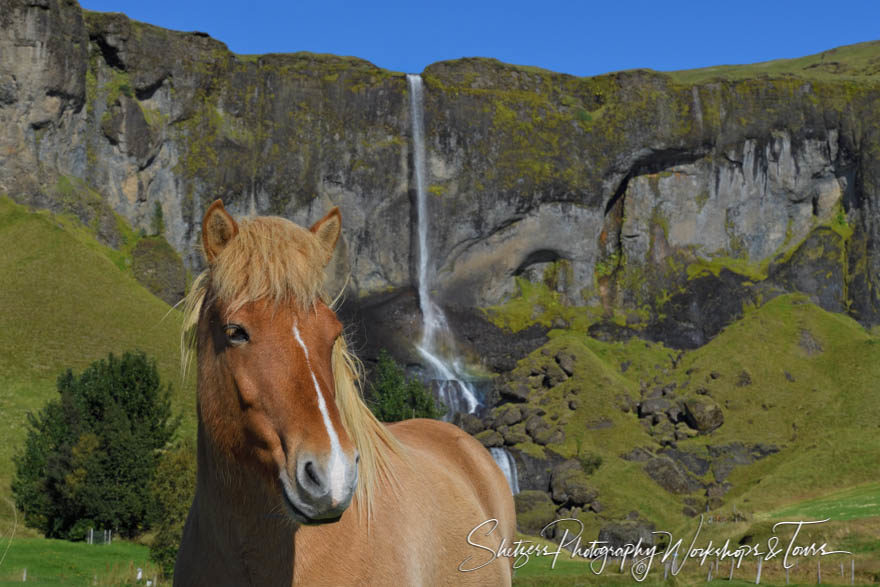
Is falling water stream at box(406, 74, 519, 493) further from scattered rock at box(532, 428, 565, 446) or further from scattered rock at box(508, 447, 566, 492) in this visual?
scattered rock at box(508, 447, 566, 492)

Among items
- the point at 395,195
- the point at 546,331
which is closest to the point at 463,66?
the point at 395,195

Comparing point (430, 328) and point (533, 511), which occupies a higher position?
point (430, 328)

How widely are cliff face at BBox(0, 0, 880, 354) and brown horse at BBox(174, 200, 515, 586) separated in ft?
391

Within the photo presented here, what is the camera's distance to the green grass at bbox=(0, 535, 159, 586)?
31.2 metres

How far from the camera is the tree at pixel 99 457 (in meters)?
50.6

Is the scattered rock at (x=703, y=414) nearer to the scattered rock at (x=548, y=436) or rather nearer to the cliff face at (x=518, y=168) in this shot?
the scattered rock at (x=548, y=436)

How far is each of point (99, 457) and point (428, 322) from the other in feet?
259

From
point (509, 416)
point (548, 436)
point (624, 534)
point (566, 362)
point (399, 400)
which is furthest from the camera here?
point (566, 362)

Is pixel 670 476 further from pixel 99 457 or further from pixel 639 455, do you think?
pixel 99 457

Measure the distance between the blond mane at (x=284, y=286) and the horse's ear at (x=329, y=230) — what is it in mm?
69

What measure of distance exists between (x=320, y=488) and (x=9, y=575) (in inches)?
1195

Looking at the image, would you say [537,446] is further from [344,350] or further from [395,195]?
[344,350]

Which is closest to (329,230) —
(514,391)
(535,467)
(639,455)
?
(535,467)

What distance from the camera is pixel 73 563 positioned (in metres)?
37.6
